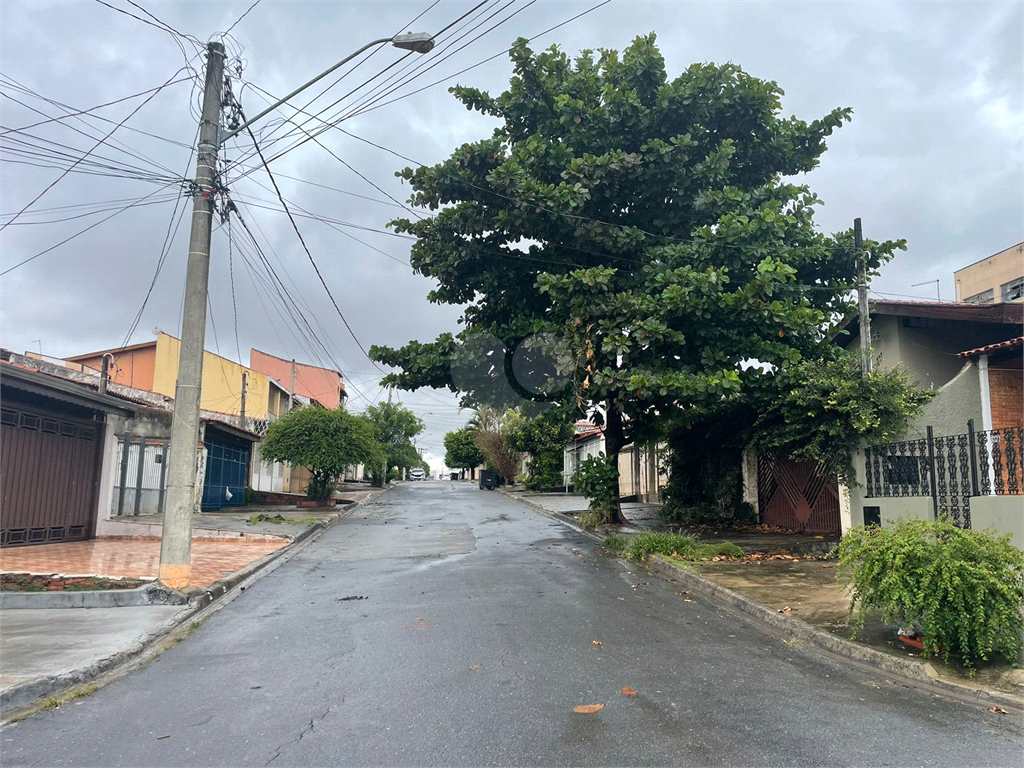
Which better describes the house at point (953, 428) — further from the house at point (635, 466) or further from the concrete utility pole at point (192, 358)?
the concrete utility pole at point (192, 358)

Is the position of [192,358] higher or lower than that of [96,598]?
higher

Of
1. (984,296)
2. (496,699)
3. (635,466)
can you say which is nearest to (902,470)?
(496,699)

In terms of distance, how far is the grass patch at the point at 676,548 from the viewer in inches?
498

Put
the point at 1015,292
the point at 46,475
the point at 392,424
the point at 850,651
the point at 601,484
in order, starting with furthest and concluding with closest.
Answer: the point at 392,424
the point at 1015,292
the point at 601,484
the point at 46,475
the point at 850,651

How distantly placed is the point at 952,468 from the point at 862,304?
4.01 metres

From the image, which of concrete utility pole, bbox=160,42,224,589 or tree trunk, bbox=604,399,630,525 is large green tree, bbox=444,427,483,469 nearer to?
tree trunk, bbox=604,399,630,525

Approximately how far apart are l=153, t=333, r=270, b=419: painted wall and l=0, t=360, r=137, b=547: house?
70.0 ft

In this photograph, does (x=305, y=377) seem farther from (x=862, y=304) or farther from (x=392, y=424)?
(x=862, y=304)

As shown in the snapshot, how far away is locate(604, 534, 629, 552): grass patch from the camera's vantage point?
14.7 metres

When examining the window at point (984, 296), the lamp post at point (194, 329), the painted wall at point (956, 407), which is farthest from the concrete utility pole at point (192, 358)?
the window at point (984, 296)

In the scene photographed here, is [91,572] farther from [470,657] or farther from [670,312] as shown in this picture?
[670,312]

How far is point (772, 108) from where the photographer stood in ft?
49.4

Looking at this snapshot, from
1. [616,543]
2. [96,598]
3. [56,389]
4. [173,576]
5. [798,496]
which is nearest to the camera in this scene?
[96,598]

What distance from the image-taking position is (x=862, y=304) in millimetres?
13875
